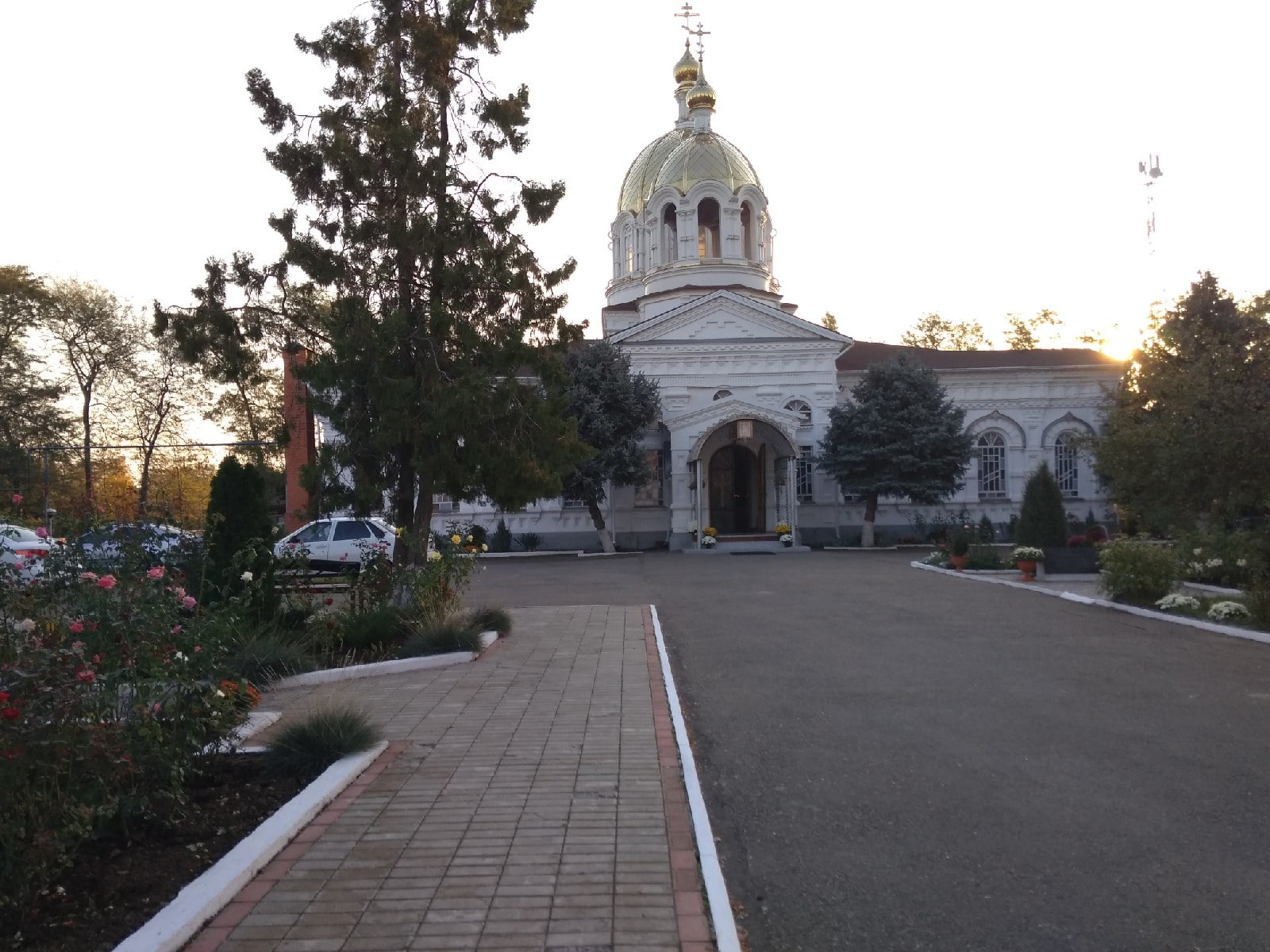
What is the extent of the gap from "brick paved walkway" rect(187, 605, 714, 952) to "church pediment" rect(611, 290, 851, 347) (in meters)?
27.7

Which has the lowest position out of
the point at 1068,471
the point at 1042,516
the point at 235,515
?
the point at 1042,516

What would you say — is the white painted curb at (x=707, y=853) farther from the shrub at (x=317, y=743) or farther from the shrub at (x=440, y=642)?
the shrub at (x=440, y=642)

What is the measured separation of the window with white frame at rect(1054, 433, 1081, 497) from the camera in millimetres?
39312

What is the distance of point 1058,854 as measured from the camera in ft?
18.2

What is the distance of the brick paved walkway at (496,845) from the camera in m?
4.50

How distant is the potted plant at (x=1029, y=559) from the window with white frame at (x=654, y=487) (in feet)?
53.6

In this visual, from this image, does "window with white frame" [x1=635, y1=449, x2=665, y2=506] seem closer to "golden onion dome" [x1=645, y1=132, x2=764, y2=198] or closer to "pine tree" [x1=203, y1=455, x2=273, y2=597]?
"golden onion dome" [x1=645, y1=132, x2=764, y2=198]

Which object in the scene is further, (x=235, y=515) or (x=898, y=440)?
(x=898, y=440)

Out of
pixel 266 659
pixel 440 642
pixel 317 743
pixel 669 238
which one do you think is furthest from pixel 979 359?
pixel 317 743

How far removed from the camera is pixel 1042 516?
83.0 ft

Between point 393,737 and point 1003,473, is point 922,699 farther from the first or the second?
point 1003,473

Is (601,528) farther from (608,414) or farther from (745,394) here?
(745,394)

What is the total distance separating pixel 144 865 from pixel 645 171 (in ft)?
131

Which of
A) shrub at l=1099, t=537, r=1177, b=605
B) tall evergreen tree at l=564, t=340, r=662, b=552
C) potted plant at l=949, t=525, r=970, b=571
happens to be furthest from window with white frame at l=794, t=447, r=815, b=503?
shrub at l=1099, t=537, r=1177, b=605
